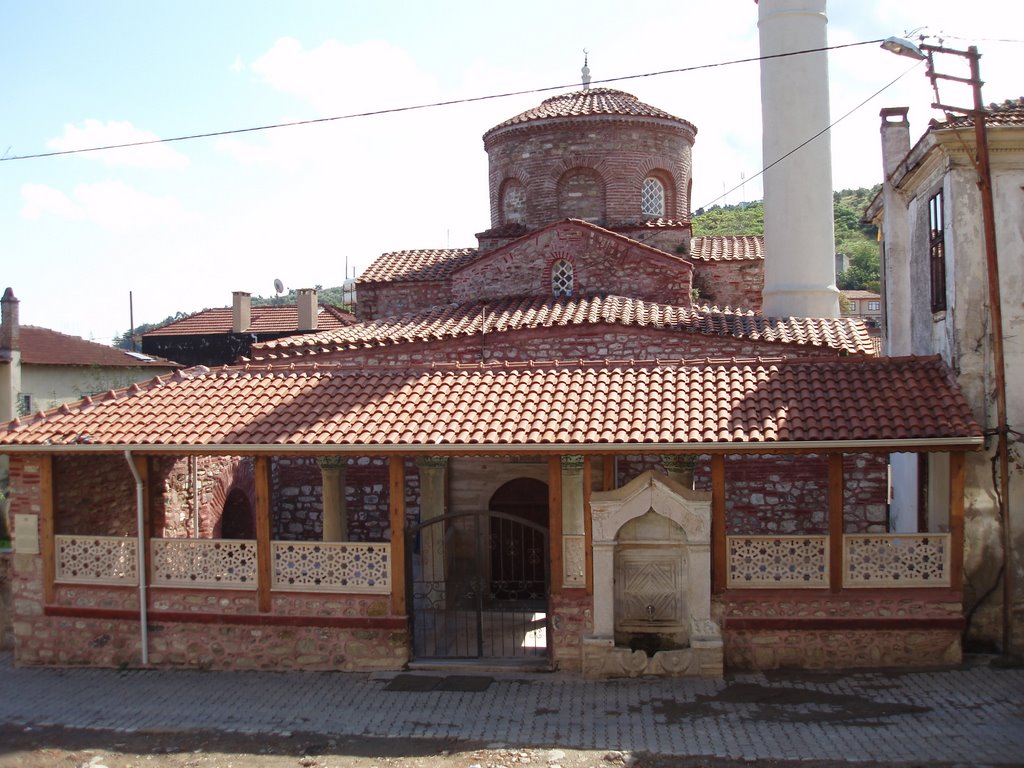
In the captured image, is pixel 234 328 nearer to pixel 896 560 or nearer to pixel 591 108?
pixel 591 108

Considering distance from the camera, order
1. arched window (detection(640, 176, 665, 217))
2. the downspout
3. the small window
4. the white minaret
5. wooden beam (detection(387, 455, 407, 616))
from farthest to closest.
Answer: arched window (detection(640, 176, 665, 217))
the white minaret
the small window
the downspout
wooden beam (detection(387, 455, 407, 616))

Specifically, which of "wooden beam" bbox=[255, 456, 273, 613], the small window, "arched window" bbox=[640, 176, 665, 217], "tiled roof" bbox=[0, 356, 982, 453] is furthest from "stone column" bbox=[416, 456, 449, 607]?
"arched window" bbox=[640, 176, 665, 217]

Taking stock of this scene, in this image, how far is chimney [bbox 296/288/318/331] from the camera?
2948 cm

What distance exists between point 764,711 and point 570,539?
7.76ft

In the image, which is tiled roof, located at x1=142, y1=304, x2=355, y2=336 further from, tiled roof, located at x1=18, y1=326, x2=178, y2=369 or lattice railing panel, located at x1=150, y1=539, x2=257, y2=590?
lattice railing panel, located at x1=150, y1=539, x2=257, y2=590

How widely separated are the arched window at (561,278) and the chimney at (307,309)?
14877 mm

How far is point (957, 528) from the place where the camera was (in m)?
8.59

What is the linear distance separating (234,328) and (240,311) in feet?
2.36

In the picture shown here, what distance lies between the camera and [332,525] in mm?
10328

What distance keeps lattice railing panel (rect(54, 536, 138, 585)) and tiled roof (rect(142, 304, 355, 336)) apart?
20.9 m

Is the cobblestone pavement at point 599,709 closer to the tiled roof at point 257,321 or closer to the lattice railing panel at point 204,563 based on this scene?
the lattice railing panel at point 204,563

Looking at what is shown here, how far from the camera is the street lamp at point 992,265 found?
882 centimetres

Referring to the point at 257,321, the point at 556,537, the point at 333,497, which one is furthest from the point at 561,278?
the point at 257,321

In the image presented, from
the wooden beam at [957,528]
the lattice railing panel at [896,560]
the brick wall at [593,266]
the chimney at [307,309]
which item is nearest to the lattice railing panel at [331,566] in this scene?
the lattice railing panel at [896,560]
